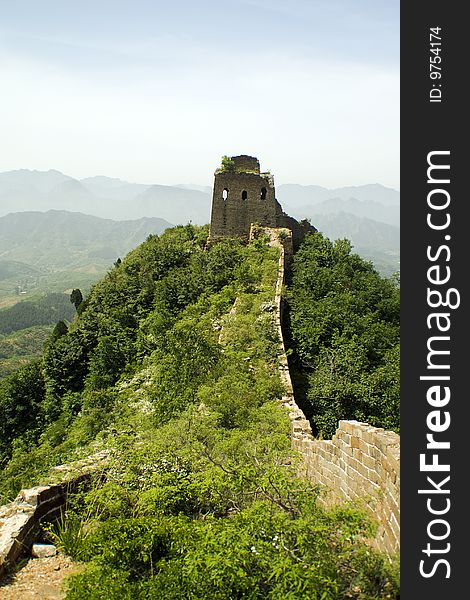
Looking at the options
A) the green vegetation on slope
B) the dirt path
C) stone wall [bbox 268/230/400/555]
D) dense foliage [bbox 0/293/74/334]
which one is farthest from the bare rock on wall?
dense foliage [bbox 0/293/74/334]

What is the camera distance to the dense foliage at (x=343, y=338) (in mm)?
11656

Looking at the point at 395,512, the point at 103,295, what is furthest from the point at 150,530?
the point at 103,295

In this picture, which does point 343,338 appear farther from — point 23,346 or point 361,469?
point 23,346

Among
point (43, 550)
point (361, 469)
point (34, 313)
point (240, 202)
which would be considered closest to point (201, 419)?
point (43, 550)

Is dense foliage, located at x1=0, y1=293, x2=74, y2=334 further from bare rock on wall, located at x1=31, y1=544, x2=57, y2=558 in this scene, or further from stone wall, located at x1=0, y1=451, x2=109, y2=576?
bare rock on wall, located at x1=31, y1=544, x2=57, y2=558

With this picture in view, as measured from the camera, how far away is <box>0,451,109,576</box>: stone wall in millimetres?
5953

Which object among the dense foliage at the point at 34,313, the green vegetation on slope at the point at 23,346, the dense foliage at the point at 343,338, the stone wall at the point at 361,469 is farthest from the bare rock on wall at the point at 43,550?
the dense foliage at the point at 34,313

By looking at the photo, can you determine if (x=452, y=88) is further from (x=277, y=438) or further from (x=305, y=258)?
(x=305, y=258)

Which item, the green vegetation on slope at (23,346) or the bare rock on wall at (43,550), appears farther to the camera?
the green vegetation on slope at (23,346)

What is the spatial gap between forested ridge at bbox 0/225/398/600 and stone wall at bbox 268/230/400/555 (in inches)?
12.3

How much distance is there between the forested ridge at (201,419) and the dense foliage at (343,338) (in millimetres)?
64

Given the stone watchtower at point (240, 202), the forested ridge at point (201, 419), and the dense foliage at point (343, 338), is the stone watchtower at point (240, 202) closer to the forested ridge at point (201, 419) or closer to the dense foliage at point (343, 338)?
the forested ridge at point (201, 419)

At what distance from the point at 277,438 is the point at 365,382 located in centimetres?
507

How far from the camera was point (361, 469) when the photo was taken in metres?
5.76
